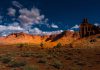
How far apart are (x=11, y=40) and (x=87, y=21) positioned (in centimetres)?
8913

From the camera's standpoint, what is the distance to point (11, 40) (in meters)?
156

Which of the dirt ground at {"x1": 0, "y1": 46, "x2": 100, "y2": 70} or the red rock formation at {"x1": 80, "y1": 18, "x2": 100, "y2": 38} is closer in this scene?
the dirt ground at {"x1": 0, "y1": 46, "x2": 100, "y2": 70}

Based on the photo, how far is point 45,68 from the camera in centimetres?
1669

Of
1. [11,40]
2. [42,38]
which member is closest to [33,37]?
[42,38]

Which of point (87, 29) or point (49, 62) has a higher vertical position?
point (87, 29)

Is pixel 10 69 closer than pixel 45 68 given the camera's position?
Yes

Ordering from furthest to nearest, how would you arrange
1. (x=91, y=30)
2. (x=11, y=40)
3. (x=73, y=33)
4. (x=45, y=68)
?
(x=11, y=40), (x=73, y=33), (x=91, y=30), (x=45, y=68)

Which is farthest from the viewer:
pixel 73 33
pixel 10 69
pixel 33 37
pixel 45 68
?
pixel 33 37

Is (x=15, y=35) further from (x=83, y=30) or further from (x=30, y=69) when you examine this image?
(x=30, y=69)

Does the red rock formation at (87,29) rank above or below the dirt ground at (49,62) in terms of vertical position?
above

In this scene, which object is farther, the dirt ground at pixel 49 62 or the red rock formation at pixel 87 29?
the red rock formation at pixel 87 29

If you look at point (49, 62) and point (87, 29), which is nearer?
point (49, 62)

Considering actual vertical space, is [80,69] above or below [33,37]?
below

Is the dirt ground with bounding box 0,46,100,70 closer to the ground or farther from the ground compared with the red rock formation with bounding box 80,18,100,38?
closer to the ground
